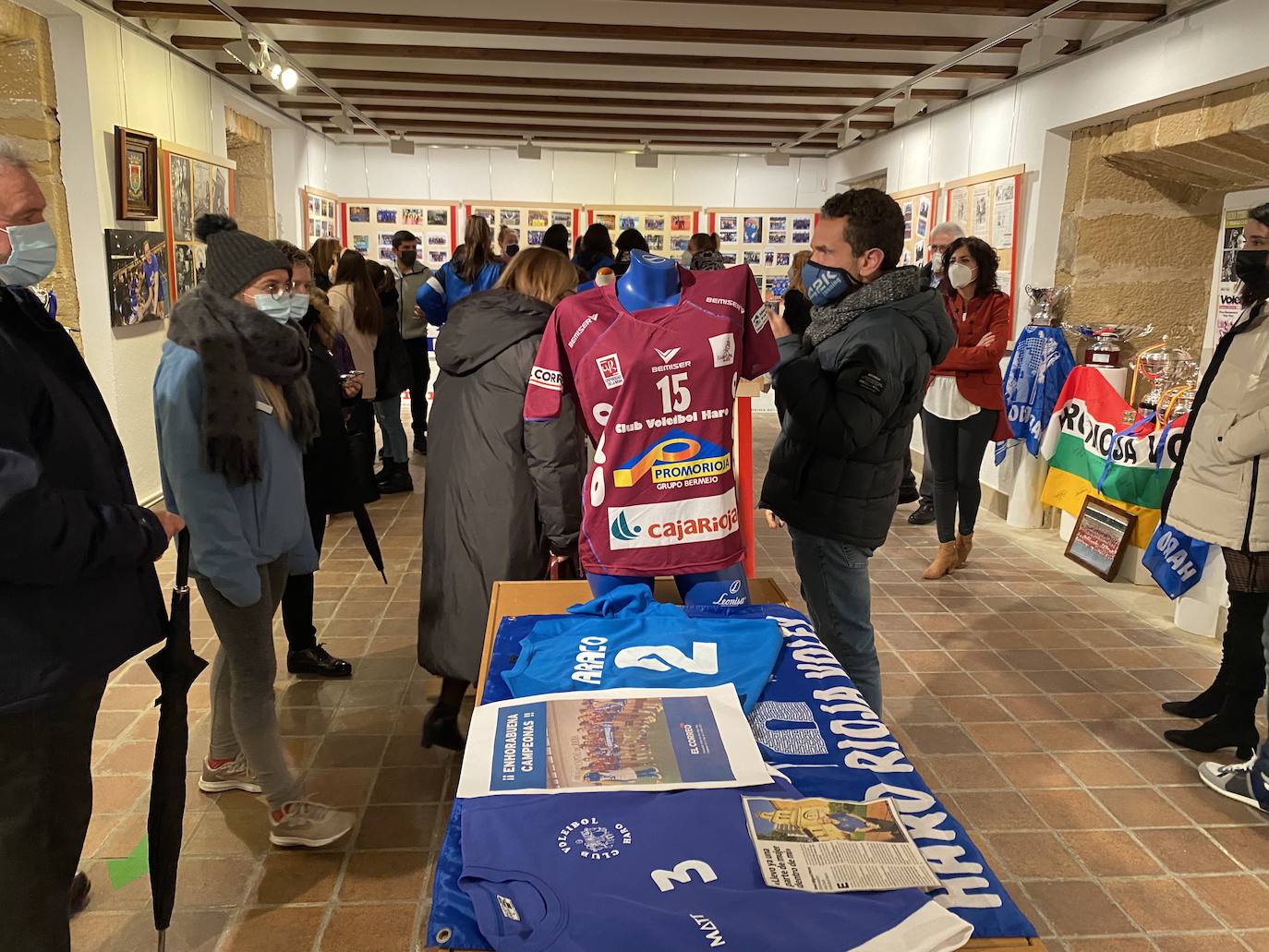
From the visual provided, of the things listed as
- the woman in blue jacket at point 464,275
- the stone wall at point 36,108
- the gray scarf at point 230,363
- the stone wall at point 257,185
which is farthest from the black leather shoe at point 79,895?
the stone wall at point 257,185

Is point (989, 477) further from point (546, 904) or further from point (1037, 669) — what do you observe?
point (546, 904)

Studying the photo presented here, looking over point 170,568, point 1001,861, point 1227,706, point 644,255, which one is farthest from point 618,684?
point 170,568

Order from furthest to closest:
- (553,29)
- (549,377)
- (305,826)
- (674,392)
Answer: (553,29)
(305,826)
(549,377)
(674,392)

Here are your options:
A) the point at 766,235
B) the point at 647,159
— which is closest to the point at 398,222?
the point at 647,159

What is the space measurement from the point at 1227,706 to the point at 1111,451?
1.90 m

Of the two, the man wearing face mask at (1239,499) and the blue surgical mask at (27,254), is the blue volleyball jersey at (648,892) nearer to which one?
the blue surgical mask at (27,254)

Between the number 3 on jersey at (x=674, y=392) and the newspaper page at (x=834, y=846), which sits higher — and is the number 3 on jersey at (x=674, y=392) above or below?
above

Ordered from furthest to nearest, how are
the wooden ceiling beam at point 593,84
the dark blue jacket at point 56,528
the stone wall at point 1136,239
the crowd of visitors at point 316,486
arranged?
the wooden ceiling beam at point 593,84 < the stone wall at point 1136,239 < the crowd of visitors at point 316,486 < the dark blue jacket at point 56,528

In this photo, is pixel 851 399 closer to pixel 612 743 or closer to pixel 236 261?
pixel 612 743

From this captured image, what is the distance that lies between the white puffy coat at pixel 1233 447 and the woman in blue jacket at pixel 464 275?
4.41 m

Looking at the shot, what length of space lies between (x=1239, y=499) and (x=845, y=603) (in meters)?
1.41

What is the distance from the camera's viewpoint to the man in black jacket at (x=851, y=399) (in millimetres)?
2219

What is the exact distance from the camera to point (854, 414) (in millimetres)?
2199

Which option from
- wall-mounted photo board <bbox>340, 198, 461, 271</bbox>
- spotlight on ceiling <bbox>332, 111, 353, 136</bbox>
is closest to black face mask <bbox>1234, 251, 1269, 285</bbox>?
→ spotlight on ceiling <bbox>332, 111, 353, 136</bbox>
